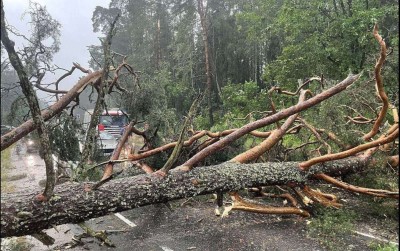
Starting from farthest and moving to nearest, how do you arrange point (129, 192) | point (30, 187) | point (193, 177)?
point (30, 187) → point (193, 177) → point (129, 192)

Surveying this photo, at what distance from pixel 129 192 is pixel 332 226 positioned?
321cm

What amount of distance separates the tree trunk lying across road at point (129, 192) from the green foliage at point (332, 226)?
68 centimetres

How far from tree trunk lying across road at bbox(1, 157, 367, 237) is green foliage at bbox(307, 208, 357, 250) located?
68 centimetres

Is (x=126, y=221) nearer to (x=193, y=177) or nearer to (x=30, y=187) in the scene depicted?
(x=193, y=177)

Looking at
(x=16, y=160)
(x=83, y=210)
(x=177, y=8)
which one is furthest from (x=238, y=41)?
(x=83, y=210)

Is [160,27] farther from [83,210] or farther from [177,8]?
[83,210]

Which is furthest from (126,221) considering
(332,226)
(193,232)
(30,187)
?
(30,187)

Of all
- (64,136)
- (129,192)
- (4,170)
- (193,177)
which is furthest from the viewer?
(4,170)

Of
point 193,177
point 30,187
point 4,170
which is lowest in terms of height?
point 30,187

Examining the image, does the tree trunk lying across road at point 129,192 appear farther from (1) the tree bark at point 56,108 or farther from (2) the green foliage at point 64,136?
(2) the green foliage at point 64,136

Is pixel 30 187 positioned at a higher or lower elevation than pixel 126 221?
lower

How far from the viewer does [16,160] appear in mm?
14523

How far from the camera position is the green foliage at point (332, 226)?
15.9 ft

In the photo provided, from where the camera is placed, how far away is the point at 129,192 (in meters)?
4.01
